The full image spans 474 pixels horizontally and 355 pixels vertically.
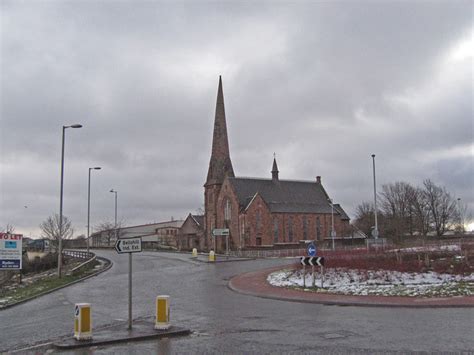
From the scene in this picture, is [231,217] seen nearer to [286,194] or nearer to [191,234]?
[286,194]

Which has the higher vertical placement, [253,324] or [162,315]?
[162,315]

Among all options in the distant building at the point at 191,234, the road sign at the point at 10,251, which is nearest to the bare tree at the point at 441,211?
the distant building at the point at 191,234

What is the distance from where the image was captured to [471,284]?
20656mm

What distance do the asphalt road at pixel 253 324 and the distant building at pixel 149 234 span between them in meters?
103

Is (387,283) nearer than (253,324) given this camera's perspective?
No

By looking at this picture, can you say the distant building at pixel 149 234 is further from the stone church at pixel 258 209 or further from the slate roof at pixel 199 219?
the stone church at pixel 258 209

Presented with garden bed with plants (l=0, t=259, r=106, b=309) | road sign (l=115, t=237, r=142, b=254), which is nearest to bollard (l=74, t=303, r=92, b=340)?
road sign (l=115, t=237, r=142, b=254)

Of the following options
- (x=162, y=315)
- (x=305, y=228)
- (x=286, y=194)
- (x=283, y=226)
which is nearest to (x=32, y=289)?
(x=162, y=315)

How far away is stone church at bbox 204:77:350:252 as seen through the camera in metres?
80.5

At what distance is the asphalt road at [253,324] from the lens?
36.0 feet

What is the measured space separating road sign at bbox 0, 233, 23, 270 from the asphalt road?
5.72ft

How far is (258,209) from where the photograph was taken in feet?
266

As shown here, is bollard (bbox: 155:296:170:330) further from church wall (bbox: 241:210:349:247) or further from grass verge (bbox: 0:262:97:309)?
church wall (bbox: 241:210:349:247)

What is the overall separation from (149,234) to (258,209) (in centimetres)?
7595
